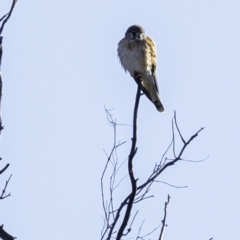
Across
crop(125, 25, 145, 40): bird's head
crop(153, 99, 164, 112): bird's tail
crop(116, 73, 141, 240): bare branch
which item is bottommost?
crop(116, 73, 141, 240): bare branch

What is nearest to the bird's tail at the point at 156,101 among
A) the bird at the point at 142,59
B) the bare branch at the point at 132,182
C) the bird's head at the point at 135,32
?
the bird at the point at 142,59

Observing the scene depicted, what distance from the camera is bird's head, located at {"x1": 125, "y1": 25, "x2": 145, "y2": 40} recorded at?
332 inches

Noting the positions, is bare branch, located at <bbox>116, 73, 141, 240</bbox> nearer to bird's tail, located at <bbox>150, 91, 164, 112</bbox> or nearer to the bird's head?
bird's tail, located at <bbox>150, 91, 164, 112</bbox>

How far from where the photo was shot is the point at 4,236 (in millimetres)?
3291

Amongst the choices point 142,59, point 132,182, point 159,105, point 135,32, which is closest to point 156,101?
point 159,105

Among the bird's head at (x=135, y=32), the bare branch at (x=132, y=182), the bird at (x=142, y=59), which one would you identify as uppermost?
the bird's head at (x=135, y=32)

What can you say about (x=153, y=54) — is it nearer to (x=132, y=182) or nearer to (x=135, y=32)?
(x=135, y=32)

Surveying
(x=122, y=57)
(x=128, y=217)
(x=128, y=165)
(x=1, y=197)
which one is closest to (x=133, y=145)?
(x=128, y=165)

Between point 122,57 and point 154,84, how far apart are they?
0.52 metres

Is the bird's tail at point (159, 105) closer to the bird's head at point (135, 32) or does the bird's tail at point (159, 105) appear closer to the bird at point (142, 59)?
the bird at point (142, 59)

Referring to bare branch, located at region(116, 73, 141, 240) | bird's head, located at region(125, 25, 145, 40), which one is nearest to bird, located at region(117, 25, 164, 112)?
bird's head, located at region(125, 25, 145, 40)

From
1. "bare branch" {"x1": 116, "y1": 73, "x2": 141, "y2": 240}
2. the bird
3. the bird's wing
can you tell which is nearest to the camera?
"bare branch" {"x1": 116, "y1": 73, "x2": 141, "y2": 240}

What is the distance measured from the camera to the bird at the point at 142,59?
809 cm

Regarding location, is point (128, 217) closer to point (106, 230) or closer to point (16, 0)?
point (106, 230)
